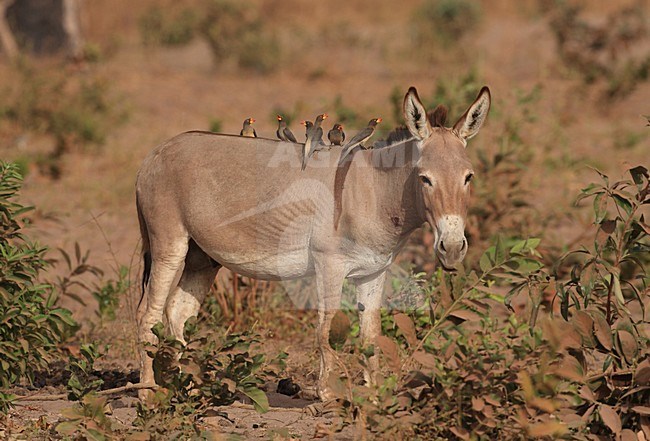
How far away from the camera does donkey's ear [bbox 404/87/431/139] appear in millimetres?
4414

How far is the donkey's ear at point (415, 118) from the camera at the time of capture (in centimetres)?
441

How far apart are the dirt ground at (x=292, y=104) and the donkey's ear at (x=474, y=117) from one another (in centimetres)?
76

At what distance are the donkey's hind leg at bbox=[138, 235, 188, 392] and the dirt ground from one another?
253 mm

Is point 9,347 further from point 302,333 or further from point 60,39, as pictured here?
point 60,39

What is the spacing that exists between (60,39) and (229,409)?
11628 mm

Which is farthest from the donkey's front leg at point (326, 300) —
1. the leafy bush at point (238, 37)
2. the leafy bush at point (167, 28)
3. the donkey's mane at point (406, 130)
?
the leafy bush at point (167, 28)

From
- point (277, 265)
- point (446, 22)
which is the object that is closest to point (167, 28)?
point (446, 22)

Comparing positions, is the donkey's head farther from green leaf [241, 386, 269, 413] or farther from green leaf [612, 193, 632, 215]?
green leaf [241, 386, 269, 413]

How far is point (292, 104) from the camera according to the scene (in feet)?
42.4

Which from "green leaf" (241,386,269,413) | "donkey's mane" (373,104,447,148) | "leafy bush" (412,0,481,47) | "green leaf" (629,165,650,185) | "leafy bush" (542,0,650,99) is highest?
"leafy bush" (412,0,481,47)

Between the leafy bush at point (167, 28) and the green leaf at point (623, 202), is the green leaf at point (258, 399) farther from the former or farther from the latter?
the leafy bush at point (167, 28)

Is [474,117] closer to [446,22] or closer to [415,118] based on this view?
[415,118]

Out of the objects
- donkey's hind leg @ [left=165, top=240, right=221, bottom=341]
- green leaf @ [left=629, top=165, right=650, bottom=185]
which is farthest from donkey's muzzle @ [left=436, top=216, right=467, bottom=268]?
donkey's hind leg @ [left=165, top=240, right=221, bottom=341]

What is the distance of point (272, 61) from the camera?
14852 millimetres
